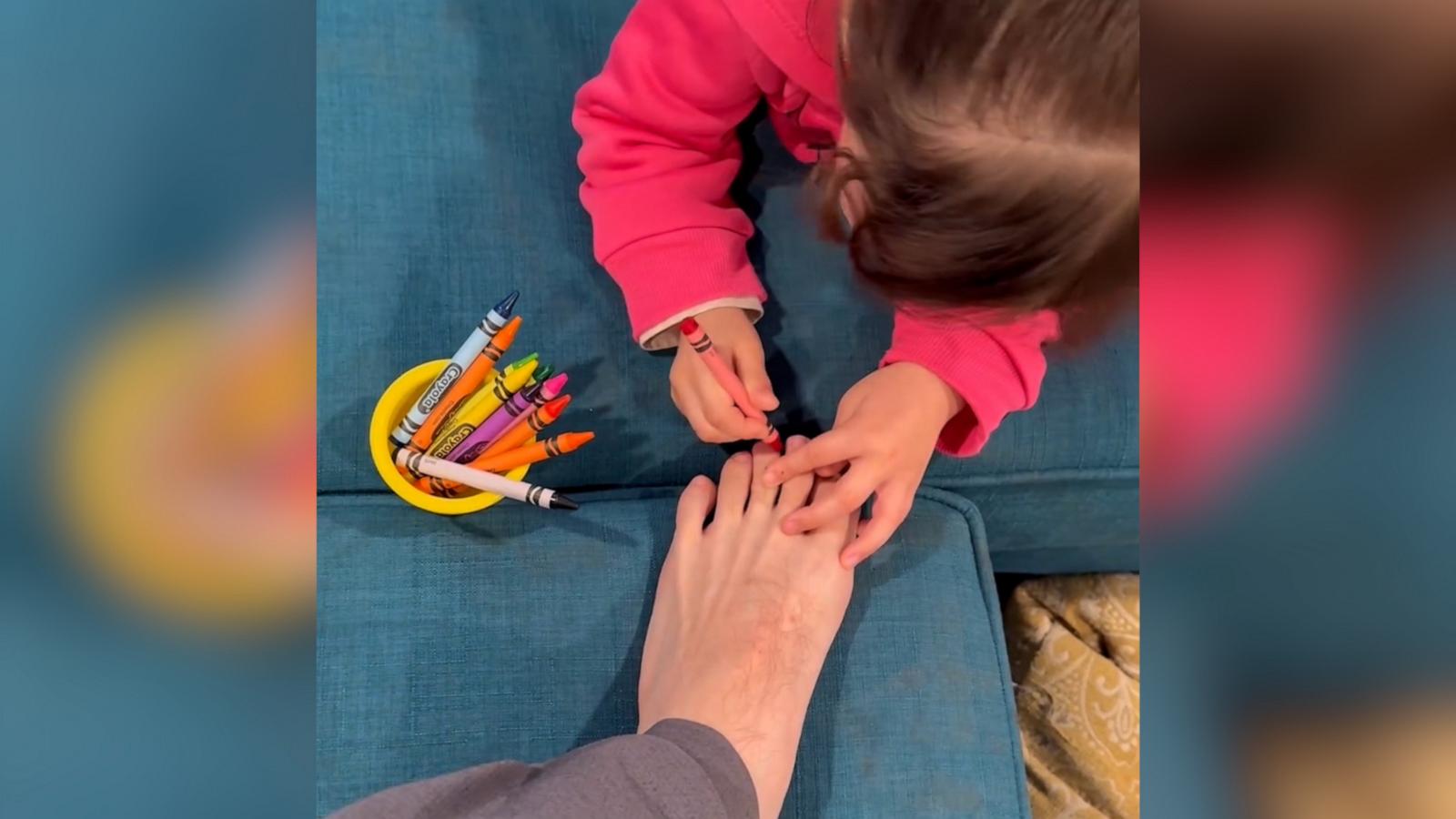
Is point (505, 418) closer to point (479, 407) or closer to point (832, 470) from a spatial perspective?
point (479, 407)

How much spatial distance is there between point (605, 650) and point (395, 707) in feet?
0.39

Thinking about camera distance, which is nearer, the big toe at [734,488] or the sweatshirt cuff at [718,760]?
the sweatshirt cuff at [718,760]

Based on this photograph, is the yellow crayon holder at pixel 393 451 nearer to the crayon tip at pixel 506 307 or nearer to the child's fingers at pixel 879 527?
the crayon tip at pixel 506 307

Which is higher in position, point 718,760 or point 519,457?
point 519,457

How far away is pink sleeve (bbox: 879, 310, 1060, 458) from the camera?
57 centimetres

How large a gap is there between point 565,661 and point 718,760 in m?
0.11

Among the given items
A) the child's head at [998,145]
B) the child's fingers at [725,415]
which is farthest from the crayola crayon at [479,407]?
the child's head at [998,145]

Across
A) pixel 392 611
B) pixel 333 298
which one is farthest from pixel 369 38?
pixel 392 611

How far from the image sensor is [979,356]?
0.58m

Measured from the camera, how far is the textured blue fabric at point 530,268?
1.88 ft
